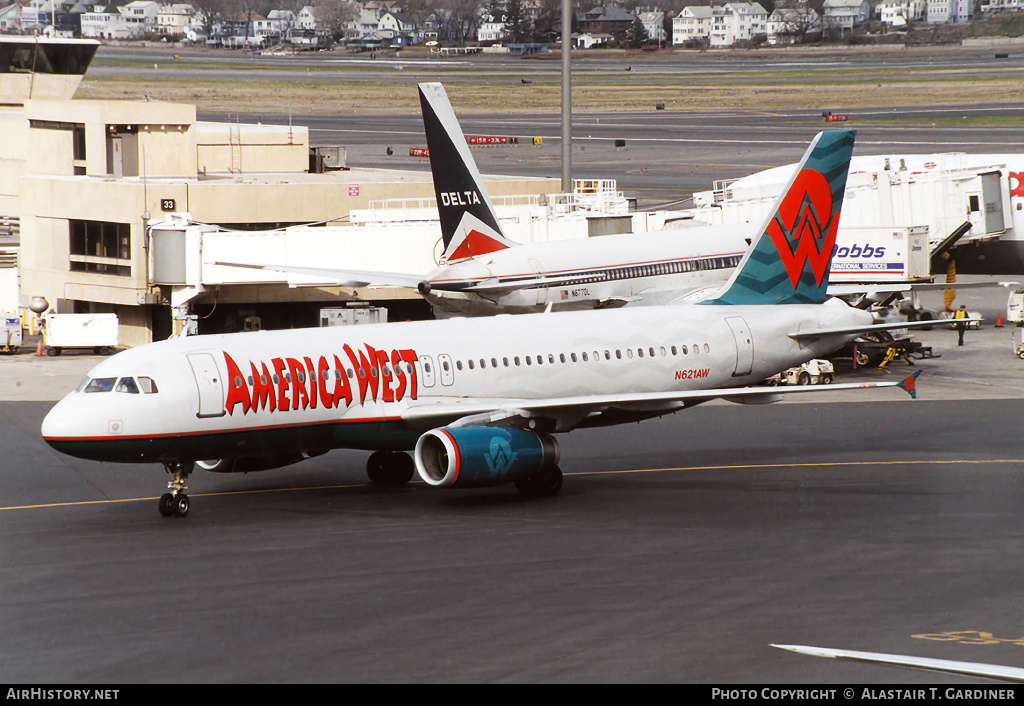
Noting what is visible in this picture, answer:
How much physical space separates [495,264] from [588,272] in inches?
141

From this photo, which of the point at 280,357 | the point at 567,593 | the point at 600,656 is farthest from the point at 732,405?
the point at 600,656

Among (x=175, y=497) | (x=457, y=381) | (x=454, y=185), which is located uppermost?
(x=454, y=185)

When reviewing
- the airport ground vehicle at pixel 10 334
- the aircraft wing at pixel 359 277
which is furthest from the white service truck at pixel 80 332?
the aircraft wing at pixel 359 277

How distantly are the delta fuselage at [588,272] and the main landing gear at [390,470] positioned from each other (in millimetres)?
11756

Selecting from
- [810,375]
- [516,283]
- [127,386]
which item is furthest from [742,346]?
[127,386]

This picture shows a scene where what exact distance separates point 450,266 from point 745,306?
38.1ft

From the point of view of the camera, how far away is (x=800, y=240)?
3778cm

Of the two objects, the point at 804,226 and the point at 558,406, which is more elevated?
the point at 804,226

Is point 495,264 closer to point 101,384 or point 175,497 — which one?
point 175,497

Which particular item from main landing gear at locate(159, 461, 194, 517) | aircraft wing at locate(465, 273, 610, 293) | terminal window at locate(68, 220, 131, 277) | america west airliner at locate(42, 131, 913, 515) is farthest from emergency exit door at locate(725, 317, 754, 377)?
terminal window at locate(68, 220, 131, 277)

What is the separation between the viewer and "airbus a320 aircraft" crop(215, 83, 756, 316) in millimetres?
44344

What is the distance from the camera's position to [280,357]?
29.9 m

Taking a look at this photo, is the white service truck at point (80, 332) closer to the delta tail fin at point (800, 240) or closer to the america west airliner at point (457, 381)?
the america west airliner at point (457, 381)

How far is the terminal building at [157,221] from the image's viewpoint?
5425 centimetres
